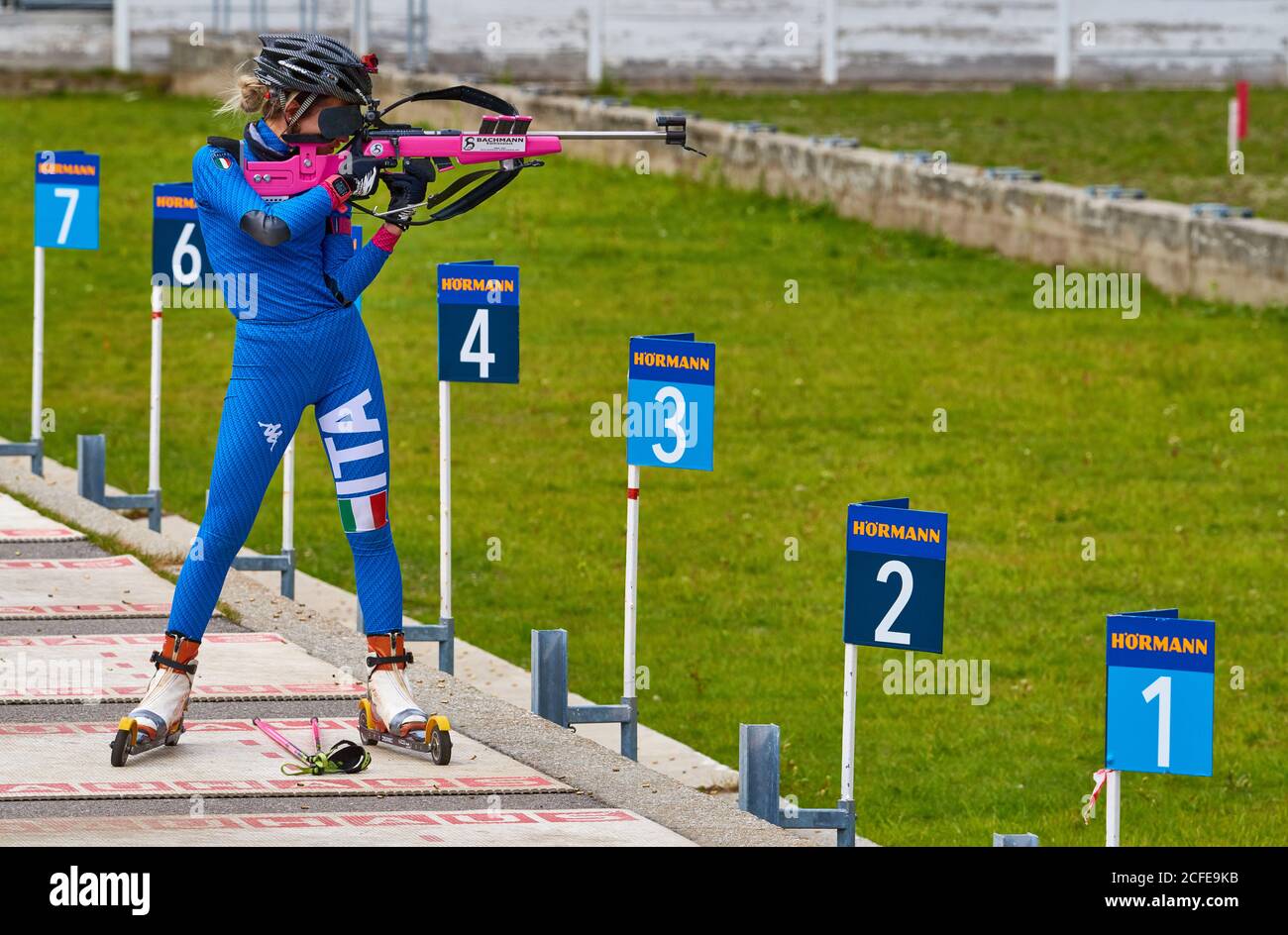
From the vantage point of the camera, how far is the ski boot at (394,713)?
8.20 m

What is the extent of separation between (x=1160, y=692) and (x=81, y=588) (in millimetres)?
→ 5413

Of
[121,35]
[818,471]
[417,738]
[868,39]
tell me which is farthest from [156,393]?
[868,39]

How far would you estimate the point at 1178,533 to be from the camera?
13594mm

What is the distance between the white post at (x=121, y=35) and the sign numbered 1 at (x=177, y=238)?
21.2m

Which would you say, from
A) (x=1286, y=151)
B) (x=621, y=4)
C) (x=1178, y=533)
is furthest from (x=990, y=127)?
(x=1178, y=533)

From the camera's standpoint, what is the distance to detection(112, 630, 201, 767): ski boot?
26.2ft

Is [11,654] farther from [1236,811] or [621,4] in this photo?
[621,4]

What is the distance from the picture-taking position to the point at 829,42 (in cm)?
3325

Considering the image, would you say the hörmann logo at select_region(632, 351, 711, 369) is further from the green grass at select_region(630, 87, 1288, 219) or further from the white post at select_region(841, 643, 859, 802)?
the green grass at select_region(630, 87, 1288, 219)

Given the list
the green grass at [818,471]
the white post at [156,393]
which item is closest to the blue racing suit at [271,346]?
the green grass at [818,471]

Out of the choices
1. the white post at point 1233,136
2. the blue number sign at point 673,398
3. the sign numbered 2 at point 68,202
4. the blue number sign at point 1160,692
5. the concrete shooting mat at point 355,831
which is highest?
the white post at point 1233,136

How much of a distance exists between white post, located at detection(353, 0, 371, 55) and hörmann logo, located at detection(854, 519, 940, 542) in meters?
25.5

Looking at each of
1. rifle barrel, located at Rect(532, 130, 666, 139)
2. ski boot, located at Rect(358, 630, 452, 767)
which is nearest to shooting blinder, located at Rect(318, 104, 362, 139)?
rifle barrel, located at Rect(532, 130, 666, 139)

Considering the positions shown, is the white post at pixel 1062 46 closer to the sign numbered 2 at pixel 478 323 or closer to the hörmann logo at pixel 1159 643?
the sign numbered 2 at pixel 478 323
